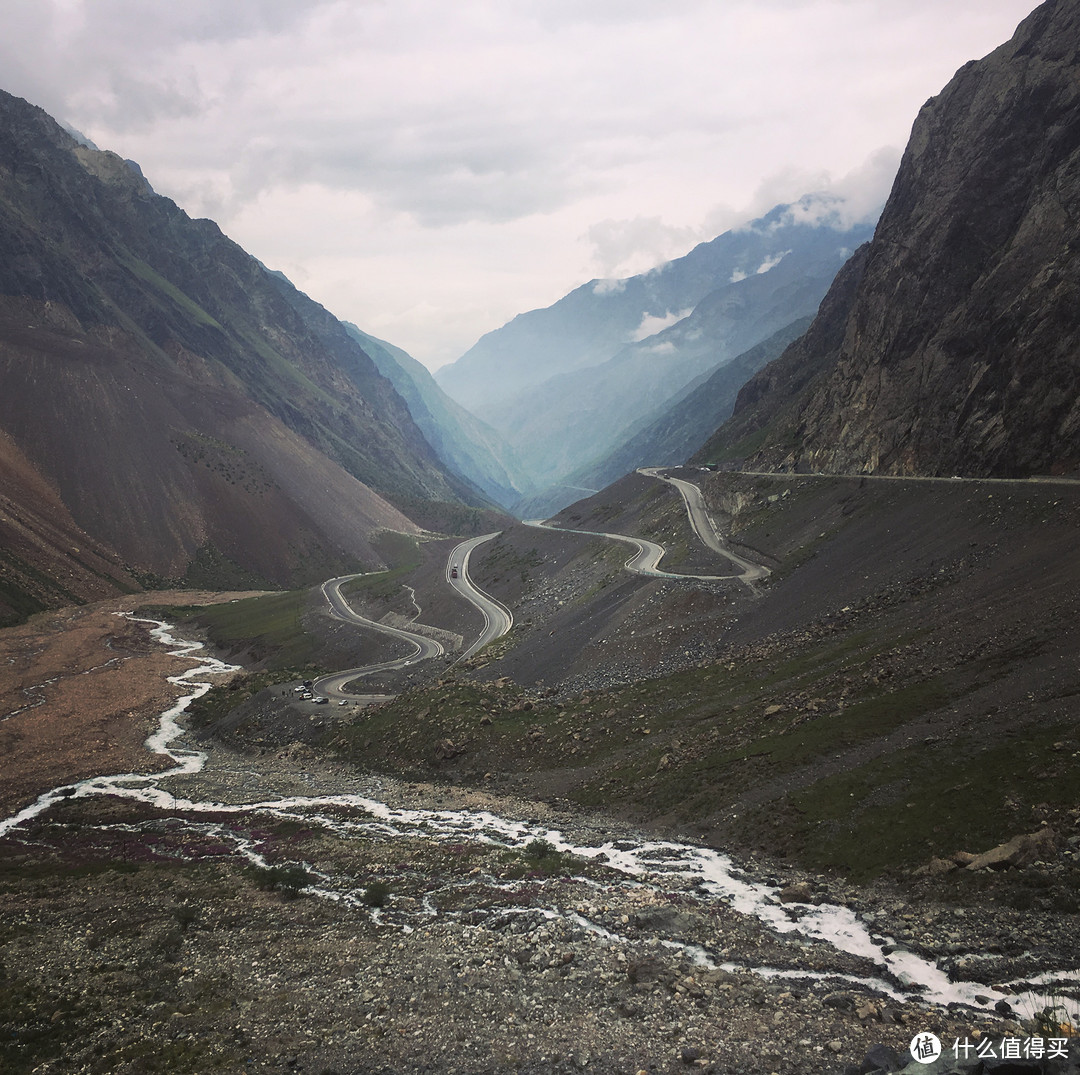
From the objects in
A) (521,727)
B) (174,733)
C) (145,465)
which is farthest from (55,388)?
(521,727)

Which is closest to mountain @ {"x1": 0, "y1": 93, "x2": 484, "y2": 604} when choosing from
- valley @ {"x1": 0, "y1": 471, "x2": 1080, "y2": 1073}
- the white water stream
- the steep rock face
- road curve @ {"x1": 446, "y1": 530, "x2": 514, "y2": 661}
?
road curve @ {"x1": 446, "y1": 530, "x2": 514, "y2": 661}

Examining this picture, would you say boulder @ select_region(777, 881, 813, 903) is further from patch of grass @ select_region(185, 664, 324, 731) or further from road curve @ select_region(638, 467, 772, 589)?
patch of grass @ select_region(185, 664, 324, 731)

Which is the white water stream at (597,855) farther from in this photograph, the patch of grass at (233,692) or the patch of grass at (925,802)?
the patch of grass at (233,692)

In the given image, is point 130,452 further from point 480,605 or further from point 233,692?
point 480,605

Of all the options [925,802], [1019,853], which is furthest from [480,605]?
[1019,853]

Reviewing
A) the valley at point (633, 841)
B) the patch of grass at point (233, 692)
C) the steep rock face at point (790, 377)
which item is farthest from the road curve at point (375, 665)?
the steep rock face at point (790, 377)

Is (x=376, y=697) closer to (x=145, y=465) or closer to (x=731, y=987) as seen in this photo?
(x=731, y=987)
